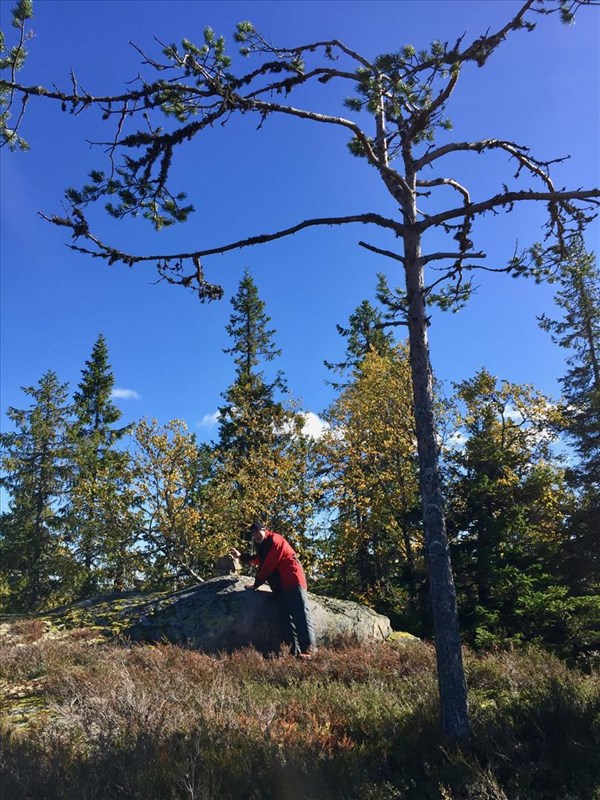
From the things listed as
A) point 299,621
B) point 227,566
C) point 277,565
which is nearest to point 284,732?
point 299,621

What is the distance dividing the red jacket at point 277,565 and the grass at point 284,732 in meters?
1.69

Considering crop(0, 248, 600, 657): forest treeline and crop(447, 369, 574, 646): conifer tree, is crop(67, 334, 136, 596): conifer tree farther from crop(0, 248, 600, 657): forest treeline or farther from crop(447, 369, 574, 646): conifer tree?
crop(447, 369, 574, 646): conifer tree

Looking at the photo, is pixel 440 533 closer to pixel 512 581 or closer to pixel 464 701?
pixel 464 701

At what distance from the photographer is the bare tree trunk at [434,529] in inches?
202

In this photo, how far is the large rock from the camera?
29.9 feet

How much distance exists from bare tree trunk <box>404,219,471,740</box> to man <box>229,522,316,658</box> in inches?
144

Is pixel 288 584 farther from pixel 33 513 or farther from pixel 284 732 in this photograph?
pixel 33 513

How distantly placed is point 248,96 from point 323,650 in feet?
25.4

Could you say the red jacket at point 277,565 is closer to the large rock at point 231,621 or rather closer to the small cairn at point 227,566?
the large rock at point 231,621

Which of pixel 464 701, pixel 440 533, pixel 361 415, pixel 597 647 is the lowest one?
pixel 597 647

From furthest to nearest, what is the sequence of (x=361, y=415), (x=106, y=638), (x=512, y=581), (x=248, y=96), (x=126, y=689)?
(x=361, y=415) < (x=512, y=581) < (x=106, y=638) < (x=248, y=96) < (x=126, y=689)

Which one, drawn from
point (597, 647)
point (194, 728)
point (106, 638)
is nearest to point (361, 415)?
point (597, 647)

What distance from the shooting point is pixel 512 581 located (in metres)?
10.6

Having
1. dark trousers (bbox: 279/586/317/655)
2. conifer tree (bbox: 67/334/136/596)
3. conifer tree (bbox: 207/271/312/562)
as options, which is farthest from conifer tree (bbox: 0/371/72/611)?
dark trousers (bbox: 279/586/317/655)
